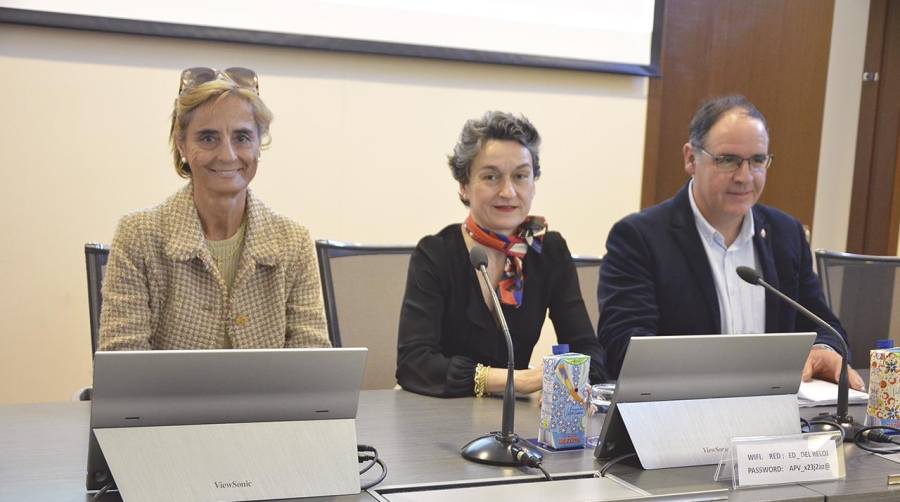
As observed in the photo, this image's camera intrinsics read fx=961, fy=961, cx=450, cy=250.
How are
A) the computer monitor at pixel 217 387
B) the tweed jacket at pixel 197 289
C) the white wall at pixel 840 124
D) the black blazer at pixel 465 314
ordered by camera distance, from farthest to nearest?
the white wall at pixel 840 124 < the black blazer at pixel 465 314 < the tweed jacket at pixel 197 289 < the computer monitor at pixel 217 387

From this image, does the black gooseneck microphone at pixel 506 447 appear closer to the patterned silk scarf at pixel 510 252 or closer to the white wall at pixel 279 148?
the patterned silk scarf at pixel 510 252

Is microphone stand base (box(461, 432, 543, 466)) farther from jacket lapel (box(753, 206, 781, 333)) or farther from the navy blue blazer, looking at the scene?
jacket lapel (box(753, 206, 781, 333))

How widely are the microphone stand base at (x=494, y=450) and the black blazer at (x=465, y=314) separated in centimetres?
43

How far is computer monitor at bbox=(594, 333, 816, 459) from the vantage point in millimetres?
1504

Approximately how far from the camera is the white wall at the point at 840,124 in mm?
4207

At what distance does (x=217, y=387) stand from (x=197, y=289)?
2.39 feet

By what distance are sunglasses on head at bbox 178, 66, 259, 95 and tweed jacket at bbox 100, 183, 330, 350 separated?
0.77 ft

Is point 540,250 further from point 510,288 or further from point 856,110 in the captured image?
point 856,110

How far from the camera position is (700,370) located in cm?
156

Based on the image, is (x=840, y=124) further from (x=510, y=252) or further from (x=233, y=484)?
(x=233, y=484)

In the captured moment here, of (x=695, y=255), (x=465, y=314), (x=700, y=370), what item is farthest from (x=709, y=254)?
(x=700, y=370)

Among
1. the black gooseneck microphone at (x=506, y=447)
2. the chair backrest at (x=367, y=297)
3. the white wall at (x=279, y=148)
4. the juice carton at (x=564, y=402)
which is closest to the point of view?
the black gooseneck microphone at (x=506, y=447)

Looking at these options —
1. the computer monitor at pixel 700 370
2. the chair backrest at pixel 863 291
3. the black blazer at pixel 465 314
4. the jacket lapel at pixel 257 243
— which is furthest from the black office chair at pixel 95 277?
the chair backrest at pixel 863 291

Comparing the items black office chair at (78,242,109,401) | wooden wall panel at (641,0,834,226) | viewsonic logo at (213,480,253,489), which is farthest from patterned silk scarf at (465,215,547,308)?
wooden wall panel at (641,0,834,226)
